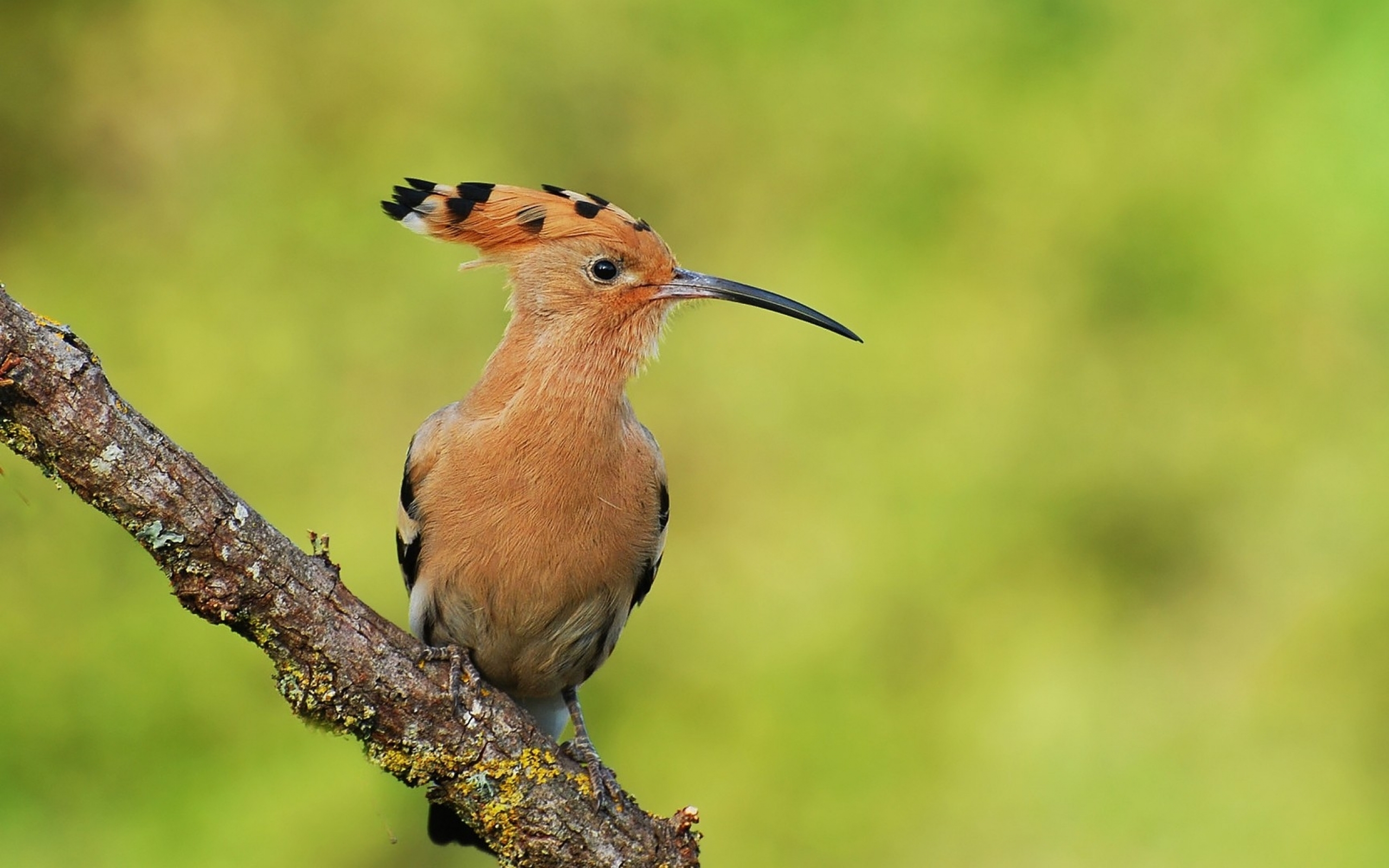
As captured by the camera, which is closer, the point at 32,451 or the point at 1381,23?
the point at 32,451

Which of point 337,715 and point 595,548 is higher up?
point 595,548

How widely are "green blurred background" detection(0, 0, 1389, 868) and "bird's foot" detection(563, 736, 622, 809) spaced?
58.2 inches

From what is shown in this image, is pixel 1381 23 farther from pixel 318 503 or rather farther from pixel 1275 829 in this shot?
pixel 318 503

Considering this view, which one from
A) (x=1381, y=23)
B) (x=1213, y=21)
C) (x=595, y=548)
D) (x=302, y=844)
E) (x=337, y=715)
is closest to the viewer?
(x=337, y=715)

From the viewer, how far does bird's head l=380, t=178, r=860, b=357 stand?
7.97 ft

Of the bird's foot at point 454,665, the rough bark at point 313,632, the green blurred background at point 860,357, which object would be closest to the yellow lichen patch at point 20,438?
the rough bark at point 313,632

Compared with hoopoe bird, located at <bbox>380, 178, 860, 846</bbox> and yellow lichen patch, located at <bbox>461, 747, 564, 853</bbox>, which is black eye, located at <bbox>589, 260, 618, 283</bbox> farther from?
yellow lichen patch, located at <bbox>461, 747, 564, 853</bbox>

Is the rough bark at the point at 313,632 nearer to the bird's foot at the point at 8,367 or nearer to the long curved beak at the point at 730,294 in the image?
the bird's foot at the point at 8,367

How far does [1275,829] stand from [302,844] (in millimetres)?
2462

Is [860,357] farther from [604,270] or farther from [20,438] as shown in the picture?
[20,438]

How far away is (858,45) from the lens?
4.38 m

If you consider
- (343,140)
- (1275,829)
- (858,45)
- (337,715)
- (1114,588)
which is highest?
(858,45)

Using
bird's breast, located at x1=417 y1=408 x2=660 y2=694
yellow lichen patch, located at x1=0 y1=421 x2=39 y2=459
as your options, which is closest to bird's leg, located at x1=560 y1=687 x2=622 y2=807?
bird's breast, located at x1=417 y1=408 x2=660 y2=694

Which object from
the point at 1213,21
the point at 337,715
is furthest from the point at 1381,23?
the point at 337,715
